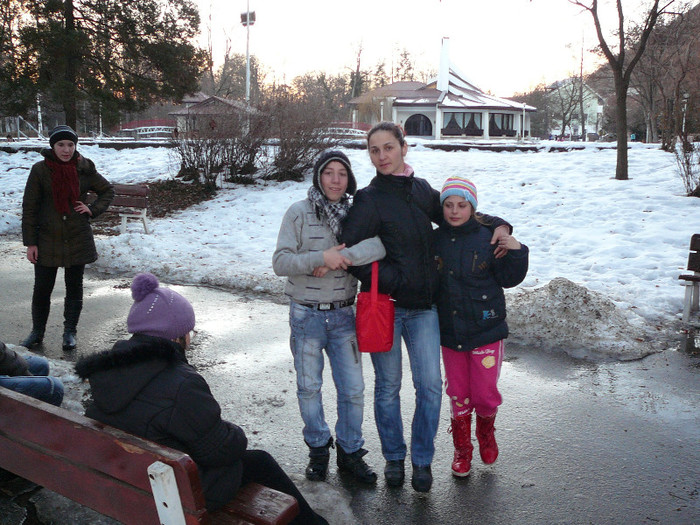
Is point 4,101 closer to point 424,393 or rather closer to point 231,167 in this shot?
point 231,167

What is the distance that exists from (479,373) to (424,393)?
0.33m

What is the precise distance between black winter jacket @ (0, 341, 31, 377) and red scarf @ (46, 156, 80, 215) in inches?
92.8

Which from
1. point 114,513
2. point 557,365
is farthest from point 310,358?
point 557,365

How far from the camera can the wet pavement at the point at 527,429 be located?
3.17m

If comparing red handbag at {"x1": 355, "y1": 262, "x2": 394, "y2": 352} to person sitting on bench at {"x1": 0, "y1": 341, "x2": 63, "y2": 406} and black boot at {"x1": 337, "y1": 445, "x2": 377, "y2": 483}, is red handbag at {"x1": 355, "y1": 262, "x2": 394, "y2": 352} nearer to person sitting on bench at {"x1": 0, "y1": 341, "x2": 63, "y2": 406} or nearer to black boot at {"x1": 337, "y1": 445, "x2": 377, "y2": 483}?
black boot at {"x1": 337, "y1": 445, "x2": 377, "y2": 483}

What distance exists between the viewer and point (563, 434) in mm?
4000

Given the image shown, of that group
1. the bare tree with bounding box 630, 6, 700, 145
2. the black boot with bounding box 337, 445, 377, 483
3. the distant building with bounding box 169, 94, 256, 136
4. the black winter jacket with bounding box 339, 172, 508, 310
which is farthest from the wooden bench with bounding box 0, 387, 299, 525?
the bare tree with bounding box 630, 6, 700, 145

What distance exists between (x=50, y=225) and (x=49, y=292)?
590 mm

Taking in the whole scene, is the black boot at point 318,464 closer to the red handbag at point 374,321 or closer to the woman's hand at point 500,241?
the red handbag at point 374,321

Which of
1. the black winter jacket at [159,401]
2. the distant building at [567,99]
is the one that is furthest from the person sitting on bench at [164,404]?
the distant building at [567,99]

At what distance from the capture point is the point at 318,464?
11.2 feet

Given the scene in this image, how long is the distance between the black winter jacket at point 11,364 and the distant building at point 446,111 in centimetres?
4395

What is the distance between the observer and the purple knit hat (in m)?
2.37

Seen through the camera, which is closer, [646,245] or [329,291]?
[329,291]
